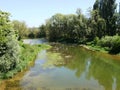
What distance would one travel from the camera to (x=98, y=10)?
8850 cm

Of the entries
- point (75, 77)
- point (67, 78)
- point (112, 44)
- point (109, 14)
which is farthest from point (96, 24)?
point (67, 78)

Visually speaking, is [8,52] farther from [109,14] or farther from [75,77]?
[109,14]

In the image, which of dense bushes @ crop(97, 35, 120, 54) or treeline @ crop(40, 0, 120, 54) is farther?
treeline @ crop(40, 0, 120, 54)

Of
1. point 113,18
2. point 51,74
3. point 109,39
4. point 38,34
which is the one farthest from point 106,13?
point 38,34

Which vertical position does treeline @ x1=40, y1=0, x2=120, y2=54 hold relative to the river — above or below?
above

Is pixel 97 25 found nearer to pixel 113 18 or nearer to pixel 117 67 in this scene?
pixel 113 18

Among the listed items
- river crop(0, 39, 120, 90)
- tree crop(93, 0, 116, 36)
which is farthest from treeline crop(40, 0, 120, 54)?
river crop(0, 39, 120, 90)

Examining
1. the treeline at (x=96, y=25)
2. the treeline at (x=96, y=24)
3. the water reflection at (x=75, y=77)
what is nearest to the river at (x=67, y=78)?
the water reflection at (x=75, y=77)

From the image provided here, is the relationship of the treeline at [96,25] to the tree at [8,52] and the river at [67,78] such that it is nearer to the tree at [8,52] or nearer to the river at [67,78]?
the river at [67,78]

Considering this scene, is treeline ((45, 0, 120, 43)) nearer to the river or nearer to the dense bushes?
the dense bushes

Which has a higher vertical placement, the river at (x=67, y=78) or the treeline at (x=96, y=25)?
the treeline at (x=96, y=25)

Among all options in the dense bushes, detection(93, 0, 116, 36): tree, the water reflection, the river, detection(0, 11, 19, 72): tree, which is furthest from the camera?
detection(93, 0, 116, 36): tree

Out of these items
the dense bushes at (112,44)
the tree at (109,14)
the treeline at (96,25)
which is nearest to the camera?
the dense bushes at (112,44)

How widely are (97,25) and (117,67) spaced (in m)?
47.5
